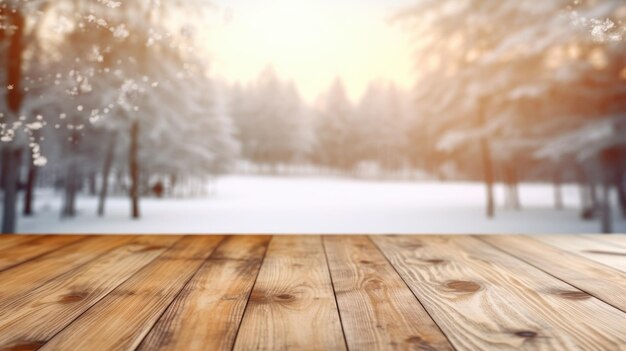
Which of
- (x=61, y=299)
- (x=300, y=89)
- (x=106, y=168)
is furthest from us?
(x=300, y=89)

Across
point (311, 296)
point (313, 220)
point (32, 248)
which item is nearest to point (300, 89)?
point (313, 220)

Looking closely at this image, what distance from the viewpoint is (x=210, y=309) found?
1.21m

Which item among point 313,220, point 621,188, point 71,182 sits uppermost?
point 71,182

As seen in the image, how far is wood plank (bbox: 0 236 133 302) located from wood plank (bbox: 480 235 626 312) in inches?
67.3

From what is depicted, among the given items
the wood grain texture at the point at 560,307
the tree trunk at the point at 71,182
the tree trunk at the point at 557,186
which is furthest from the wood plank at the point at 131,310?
the tree trunk at the point at 557,186

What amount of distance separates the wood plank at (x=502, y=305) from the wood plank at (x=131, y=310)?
0.69 meters

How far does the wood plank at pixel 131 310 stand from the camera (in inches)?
38.7

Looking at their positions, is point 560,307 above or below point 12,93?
below

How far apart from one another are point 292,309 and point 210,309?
8.3 inches

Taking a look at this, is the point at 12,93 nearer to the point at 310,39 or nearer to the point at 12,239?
the point at 12,239

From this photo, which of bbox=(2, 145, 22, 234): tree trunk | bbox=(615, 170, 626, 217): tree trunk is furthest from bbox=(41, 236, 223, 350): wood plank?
bbox=(615, 170, 626, 217): tree trunk

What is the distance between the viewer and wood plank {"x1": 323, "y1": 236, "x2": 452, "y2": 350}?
A: 3.23 ft

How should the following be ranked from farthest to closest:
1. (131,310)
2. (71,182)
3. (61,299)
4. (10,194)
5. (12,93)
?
1. (71,182)
2. (10,194)
3. (12,93)
4. (61,299)
5. (131,310)

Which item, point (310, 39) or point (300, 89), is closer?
point (310, 39)
